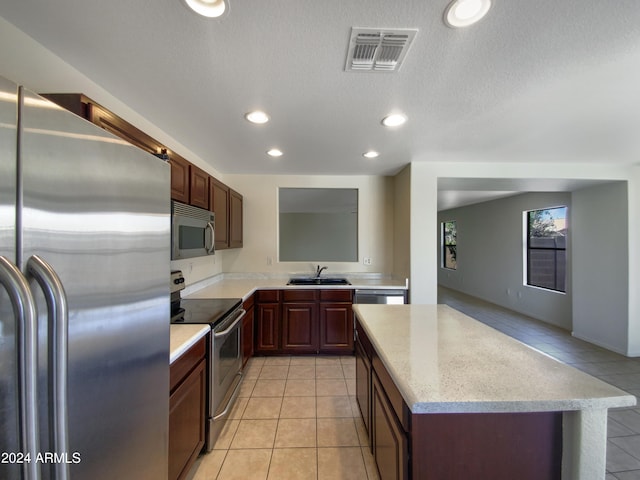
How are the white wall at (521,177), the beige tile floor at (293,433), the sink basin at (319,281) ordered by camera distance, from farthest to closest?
1. the sink basin at (319,281)
2. the white wall at (521,177)
3. the beige tile floor at (293,433)

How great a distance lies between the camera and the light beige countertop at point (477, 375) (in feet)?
2.76

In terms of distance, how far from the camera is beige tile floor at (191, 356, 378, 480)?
1589 mm

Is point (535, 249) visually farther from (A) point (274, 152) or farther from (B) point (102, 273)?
(B) point (102, 273)

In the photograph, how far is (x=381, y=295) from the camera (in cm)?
313

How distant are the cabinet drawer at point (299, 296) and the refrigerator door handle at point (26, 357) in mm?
2703

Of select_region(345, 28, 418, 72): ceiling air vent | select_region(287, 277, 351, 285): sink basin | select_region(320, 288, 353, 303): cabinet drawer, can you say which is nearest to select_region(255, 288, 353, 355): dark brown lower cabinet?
select_region(320, 288, 353, 303): cabinet drawer

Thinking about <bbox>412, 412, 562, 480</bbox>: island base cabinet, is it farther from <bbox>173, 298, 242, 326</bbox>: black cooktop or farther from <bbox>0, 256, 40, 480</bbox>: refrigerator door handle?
<bbox>173, 298, 242, 326</bbox>: black cooktop

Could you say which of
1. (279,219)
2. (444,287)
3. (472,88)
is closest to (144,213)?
(472,88)

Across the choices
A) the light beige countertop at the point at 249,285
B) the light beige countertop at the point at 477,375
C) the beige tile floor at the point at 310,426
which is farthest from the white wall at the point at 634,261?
the light beige countertop at the point at 477,375

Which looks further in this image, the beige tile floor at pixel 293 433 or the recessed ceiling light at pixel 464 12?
the beige tile floor at pixel 293 433

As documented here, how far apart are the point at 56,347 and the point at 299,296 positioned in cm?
272

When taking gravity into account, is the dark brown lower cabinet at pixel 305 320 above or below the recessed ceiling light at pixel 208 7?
below

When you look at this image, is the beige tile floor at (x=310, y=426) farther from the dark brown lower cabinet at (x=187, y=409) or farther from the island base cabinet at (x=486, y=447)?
the island base cabinet at (x=486, y=447)

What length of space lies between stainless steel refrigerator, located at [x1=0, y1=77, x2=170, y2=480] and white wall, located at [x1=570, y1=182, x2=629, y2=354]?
5058 mm
